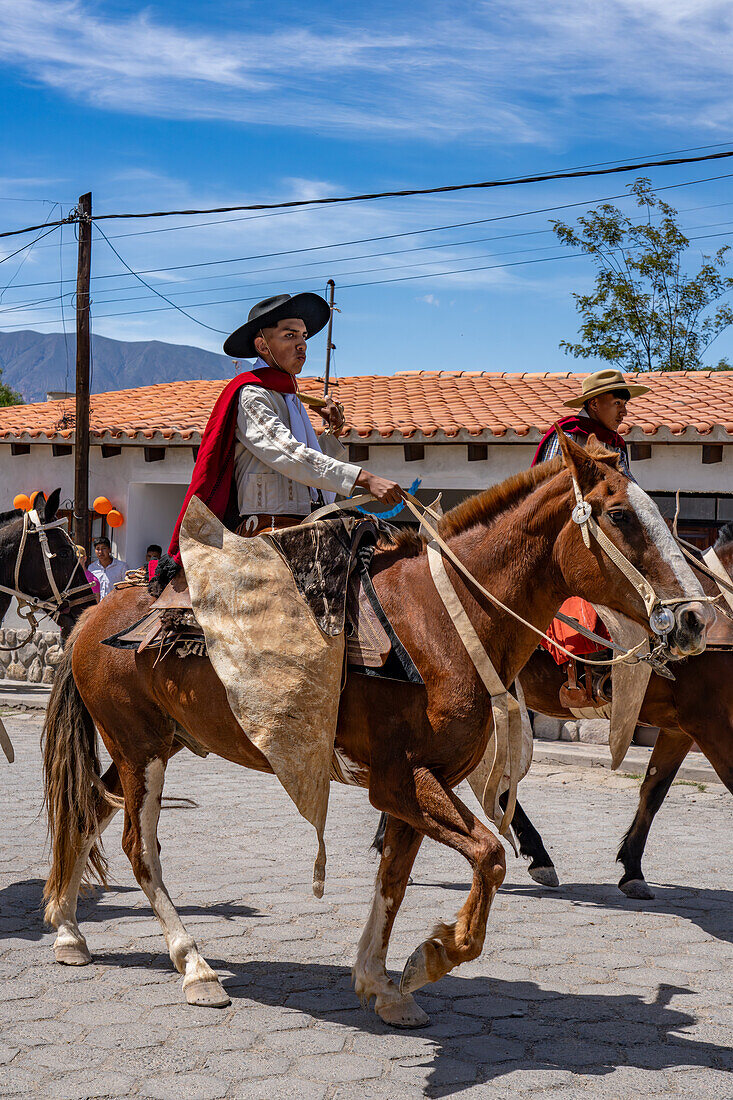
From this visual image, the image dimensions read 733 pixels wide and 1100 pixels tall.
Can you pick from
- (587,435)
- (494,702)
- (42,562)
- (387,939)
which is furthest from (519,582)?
(42,562)

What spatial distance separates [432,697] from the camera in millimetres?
3830

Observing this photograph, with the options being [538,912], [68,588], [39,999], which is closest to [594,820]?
[538,912]

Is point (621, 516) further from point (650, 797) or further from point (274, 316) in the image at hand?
point (650, 797)

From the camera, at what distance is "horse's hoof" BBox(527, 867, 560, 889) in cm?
616

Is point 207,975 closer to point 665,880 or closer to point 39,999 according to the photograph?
point 39,999

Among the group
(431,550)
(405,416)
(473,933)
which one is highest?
(405,416)

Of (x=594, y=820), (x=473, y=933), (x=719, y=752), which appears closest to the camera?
(x=473, y=933)

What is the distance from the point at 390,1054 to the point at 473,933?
0.58 meters

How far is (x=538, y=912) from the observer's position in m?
5.59

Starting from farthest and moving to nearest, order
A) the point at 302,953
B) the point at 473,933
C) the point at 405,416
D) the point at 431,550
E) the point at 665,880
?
1. the point at 405,416
2. the point at 665,880
3. the point at 302,953
4. the point at 431,550
5. the point at 473,933

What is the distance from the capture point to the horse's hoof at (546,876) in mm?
6156

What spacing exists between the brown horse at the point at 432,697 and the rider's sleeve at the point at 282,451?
17.5 inches

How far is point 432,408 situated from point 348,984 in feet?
37.3

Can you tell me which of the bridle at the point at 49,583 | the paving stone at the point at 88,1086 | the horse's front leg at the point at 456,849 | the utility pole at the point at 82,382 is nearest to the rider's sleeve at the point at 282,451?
the horse's front leg at the point at 456,849
